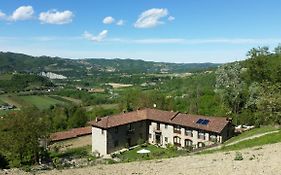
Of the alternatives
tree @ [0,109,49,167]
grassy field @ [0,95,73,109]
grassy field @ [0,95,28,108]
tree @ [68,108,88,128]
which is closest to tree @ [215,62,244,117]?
tree @ [0,109,49,167]

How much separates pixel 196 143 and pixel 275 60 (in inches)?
820

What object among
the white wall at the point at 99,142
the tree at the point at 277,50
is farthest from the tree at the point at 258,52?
the white wall at the point at 99,142

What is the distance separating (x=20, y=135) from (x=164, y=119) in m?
25.2

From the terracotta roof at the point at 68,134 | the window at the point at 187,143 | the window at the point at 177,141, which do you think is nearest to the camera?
the window at the point at 187,143

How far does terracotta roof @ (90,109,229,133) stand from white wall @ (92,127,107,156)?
121 cm

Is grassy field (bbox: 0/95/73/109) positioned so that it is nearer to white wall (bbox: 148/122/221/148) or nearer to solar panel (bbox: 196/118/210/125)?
white wall (bbox: 148/122/221/148)

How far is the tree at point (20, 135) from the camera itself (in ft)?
168

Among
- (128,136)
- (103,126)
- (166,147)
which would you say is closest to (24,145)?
(103,126)

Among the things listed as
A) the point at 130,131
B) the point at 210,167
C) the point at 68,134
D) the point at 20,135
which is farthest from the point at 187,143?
the point at 210,167

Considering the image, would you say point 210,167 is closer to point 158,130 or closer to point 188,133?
point 188,133

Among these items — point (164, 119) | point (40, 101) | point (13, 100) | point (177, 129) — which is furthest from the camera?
point (13, 100)

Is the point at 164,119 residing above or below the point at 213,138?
above

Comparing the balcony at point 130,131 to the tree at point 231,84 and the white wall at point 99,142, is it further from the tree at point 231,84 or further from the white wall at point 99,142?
the tree at point 231,84

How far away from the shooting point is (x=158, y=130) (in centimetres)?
6581
